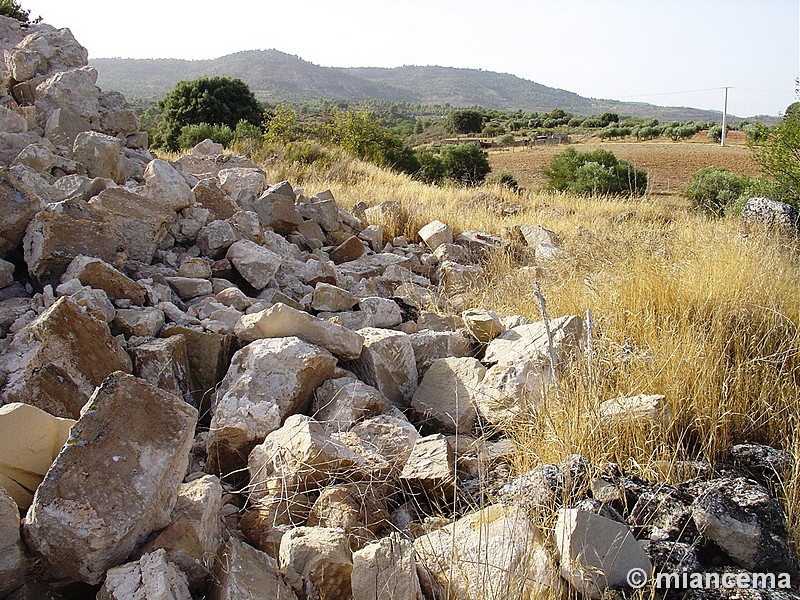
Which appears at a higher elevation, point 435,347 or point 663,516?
point 435,347

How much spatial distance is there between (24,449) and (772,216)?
7.64 meters

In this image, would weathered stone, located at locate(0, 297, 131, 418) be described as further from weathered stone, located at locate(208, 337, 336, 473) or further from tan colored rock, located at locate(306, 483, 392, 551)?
tan colored rock, located at locate(306, 483, 392, 551)

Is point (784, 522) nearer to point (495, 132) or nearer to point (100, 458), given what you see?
point (100, 458)

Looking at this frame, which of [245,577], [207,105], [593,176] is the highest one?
[207,105]

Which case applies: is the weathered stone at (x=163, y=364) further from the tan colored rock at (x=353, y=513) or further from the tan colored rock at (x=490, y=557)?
the tan colored rock at (x=490, y=557)

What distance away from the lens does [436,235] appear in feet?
24.9

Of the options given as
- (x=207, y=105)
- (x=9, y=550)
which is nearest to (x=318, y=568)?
(x=9, y=550)

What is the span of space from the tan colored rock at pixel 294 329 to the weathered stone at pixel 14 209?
153 cm

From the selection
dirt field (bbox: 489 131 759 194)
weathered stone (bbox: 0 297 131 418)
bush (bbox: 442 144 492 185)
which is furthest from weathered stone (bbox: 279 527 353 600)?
dirt field (bbox: 489 131 759 194)

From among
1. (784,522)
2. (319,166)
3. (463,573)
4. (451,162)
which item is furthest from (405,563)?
(451,162)

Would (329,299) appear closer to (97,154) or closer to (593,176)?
(97,154)

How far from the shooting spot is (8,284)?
3773 mm

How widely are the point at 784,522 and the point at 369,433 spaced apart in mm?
1732

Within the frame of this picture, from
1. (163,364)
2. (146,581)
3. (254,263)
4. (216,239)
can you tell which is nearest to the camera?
(146,581)
